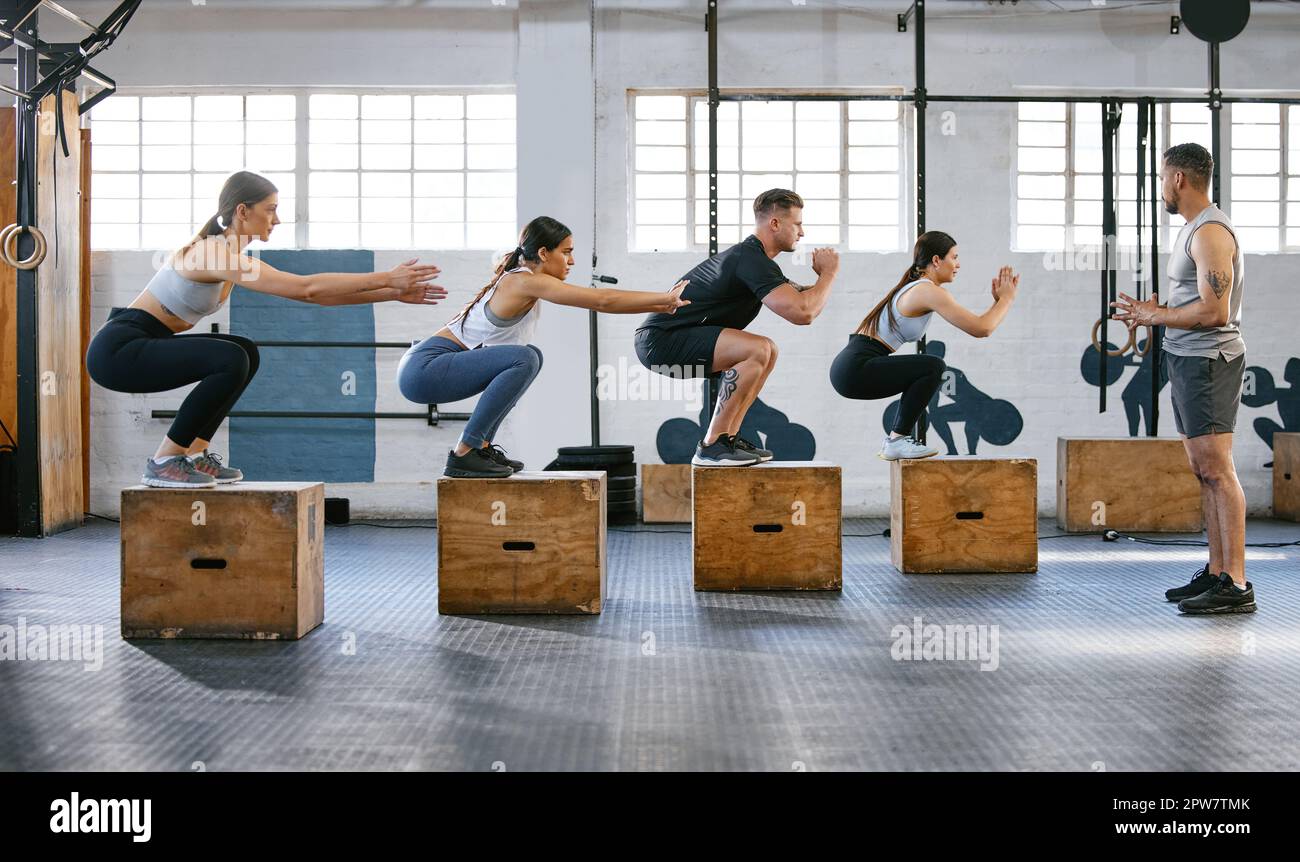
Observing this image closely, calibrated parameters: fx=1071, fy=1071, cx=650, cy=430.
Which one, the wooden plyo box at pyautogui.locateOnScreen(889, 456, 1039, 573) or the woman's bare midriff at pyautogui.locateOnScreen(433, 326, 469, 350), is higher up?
the woman's bare midriff at pyautogui.locateOnScreen(433, 326, 469, 350)

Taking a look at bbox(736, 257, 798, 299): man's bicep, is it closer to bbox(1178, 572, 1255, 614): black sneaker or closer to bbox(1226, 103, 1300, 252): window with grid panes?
bbox(1178, 572, 1255, 614): black sneaker

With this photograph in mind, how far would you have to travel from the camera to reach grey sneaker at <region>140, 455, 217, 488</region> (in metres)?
3.27

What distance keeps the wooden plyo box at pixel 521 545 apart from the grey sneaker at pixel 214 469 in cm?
66

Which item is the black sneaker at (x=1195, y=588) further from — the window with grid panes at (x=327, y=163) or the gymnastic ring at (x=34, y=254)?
the gymnastic ring at (x=34, y=254)

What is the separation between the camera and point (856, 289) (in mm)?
6695

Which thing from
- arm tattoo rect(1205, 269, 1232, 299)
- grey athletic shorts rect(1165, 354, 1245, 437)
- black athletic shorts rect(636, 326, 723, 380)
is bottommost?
grey athletic shorts rect(1165, 354, 1245, 437)

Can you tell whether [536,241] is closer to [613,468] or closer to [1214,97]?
[613,468]

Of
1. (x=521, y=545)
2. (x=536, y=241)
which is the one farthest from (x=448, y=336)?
(x=521, y=545)

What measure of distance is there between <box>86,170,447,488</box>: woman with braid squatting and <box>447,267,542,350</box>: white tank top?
0.52 m

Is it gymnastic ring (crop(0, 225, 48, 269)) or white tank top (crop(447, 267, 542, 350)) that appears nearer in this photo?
white tank top (crop(447, 267, 542, 350))

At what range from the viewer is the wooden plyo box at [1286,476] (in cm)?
641

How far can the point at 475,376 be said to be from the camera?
3.67 metres

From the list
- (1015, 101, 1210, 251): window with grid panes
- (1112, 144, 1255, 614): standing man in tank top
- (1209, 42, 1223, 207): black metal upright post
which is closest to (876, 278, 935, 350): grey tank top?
(1112, 144, 1255, 614): standing man in tank top
